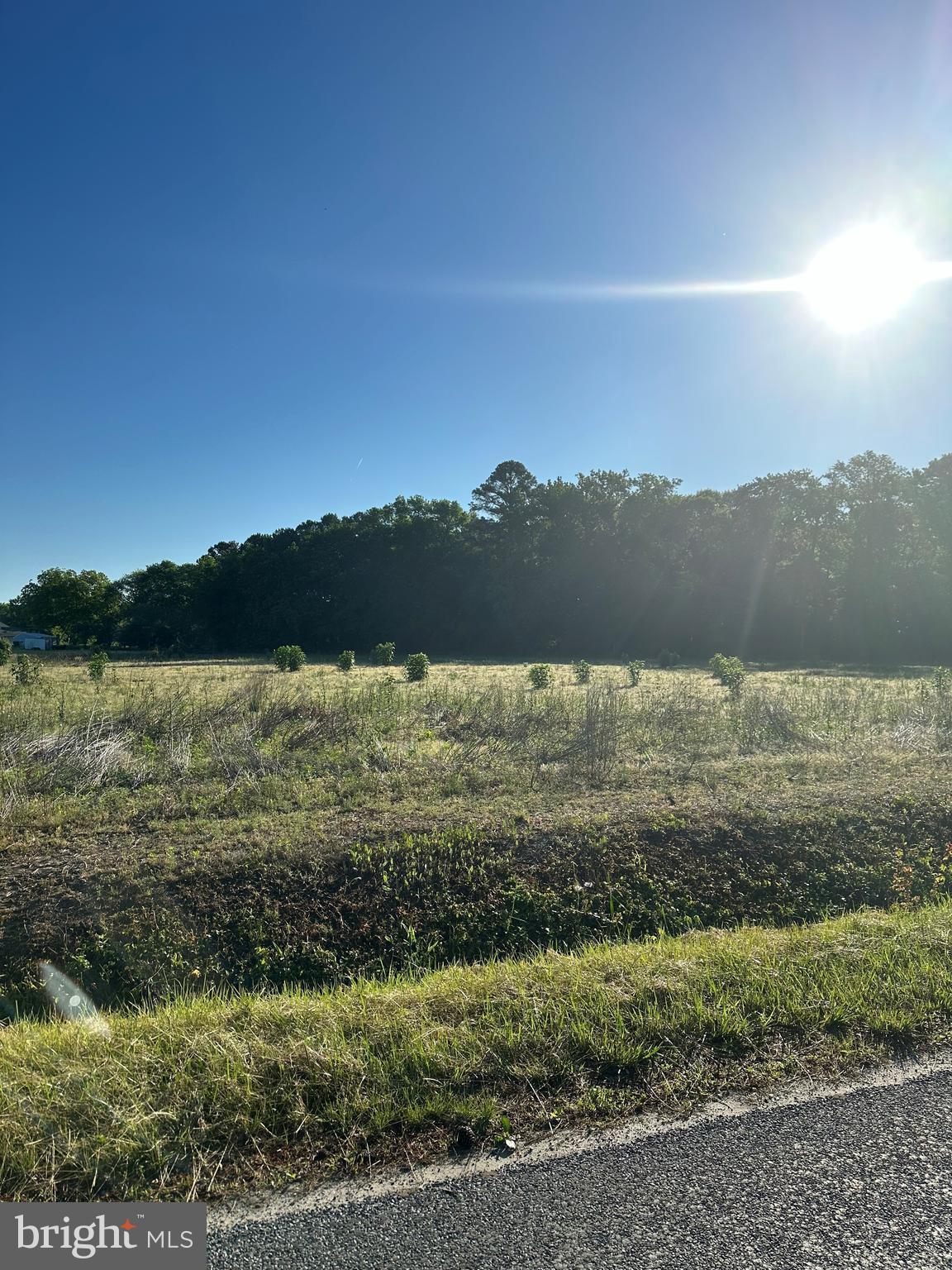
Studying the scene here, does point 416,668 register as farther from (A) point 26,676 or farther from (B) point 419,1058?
(B) point 419,1058

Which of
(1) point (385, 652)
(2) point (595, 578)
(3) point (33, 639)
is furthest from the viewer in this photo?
(3) point (33, 639)

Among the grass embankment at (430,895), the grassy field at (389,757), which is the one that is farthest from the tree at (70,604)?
the grass embankment at (430,895)

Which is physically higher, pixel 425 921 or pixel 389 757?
pixel 389 757

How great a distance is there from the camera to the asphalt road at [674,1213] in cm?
199

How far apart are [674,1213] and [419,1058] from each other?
47.3 inches

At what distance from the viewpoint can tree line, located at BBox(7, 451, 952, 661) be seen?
39250 millimetres

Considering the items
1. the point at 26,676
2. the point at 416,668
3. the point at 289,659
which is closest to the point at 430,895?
the point at 416,668

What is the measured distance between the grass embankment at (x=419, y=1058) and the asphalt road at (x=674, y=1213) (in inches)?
9.7

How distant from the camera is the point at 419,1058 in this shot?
296 cm

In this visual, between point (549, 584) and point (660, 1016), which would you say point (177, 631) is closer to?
point (549, 584)

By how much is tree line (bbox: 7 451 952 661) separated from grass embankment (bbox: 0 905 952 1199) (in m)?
35.9

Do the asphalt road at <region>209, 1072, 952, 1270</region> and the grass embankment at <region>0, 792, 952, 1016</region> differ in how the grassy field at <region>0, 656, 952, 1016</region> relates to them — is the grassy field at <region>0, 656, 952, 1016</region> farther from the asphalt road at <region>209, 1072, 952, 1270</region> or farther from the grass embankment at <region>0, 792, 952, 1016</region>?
the asphalt road at <region>209, 1072, 952, 1270</region>

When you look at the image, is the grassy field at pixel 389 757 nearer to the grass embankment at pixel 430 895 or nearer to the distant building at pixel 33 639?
the grass embankment at pixel 430 895

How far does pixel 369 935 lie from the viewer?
5004 millimetres
